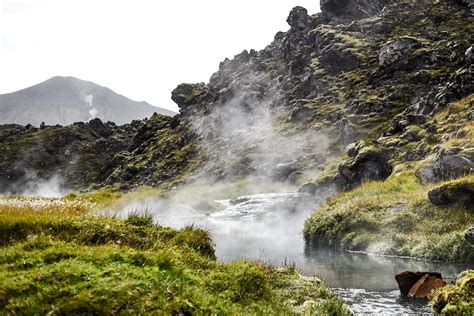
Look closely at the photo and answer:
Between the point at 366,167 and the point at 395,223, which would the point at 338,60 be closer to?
the point at 366,167

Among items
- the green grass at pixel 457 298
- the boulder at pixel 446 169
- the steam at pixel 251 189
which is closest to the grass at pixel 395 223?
the boulder at pixel 446 169

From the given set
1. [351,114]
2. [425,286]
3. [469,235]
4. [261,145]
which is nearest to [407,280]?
[425,286]

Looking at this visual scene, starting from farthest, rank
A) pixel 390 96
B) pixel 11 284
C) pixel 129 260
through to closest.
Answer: pixel 390 96 → pixel 129 260 → pixel 11 284

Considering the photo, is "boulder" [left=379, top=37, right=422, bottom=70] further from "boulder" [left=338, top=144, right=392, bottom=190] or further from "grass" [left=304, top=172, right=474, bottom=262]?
"grass" [left=304, top=172, right=474, bottom=262]

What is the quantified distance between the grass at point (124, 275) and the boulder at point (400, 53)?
413ft

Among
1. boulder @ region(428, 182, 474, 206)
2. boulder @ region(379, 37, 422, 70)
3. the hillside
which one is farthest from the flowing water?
boulder @ region(379, 37, 422, 70)

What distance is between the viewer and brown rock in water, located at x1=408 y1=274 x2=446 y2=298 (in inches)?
754

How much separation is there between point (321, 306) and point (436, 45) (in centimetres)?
13300

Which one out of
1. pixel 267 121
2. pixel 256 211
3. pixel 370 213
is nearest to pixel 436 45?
pixel 267 121

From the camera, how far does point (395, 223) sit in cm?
3416

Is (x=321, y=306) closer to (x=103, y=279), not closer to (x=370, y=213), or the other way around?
(x=103, y=279)

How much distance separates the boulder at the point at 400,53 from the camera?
129988 millimetres

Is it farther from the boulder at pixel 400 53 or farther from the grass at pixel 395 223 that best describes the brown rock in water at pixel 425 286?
the boulder at pixel 400 53

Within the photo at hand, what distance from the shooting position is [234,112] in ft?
652
